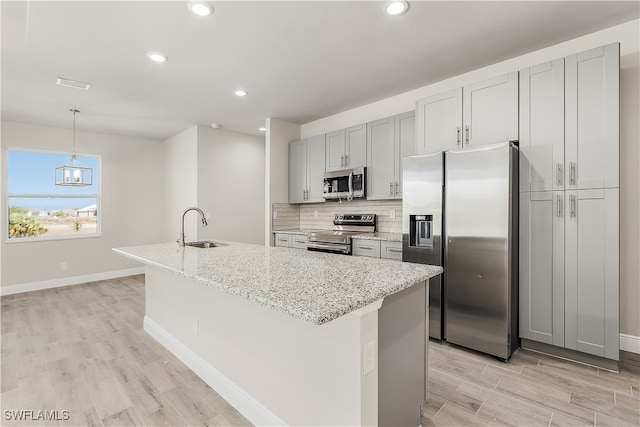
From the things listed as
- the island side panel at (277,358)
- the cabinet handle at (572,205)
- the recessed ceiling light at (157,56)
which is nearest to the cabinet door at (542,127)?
the cabinet handle at (572,205)

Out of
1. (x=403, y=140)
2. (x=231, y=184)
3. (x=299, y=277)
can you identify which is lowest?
(x=299, y=277)

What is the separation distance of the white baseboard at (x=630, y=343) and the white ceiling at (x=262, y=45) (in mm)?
2455

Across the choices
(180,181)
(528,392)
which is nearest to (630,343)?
(528,392)

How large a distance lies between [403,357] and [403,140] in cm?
265

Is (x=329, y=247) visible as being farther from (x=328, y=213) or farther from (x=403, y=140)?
(x=403, y=140)

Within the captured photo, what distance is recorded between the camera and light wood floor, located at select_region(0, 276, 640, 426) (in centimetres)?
183

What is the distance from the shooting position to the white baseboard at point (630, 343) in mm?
2482

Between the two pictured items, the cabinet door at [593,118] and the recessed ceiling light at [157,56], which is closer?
the cabinet door at [593,118]

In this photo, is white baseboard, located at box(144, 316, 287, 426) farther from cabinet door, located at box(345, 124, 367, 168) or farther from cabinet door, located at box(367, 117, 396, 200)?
cabinet door, located at box(345, 124, 367, 168)

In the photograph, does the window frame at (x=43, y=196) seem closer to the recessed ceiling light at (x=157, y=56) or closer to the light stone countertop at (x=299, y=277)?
the recessed ceiling light at (x=157, y=56)

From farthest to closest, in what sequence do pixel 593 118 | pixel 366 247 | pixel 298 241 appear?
pixel 298 241, pixel 366 247, pixel 593 118

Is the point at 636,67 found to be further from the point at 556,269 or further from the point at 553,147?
the point at 556,269

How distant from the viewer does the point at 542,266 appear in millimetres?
2535

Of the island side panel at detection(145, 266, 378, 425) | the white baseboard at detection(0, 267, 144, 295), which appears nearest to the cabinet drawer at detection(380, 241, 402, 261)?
the island side panel at detection(145, 266, 378, 425)
